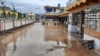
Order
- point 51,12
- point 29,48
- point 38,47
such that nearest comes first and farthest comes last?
point 29,48 < point 38,47 < point 51,12

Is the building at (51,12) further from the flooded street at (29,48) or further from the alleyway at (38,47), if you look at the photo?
the flooded street at (29,48)

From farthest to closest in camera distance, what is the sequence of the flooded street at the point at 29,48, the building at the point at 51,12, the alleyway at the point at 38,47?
the building at the point at 51,12, the alleyway at the point at 38,47, the flooded street at the point at 29,48

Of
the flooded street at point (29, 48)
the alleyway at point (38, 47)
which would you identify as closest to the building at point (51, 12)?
the alleyway at point (38, 47)

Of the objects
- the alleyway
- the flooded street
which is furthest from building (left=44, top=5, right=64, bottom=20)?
the flooded street

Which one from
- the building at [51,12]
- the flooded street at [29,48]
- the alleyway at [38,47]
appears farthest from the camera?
the building at [51,12]

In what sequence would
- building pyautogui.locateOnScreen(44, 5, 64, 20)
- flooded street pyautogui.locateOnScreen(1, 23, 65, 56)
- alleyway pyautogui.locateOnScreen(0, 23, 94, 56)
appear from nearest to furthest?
flooded street pyautogui.locateOnScreen(1, 23, 65, 56)
alleyway pyautogui.locateOnScreen(0, 23, 94, 56)
building pyautogui.locateOnScreen(44, 5, 64, 20)

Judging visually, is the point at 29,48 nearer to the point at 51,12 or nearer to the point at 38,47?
the point at 38,47

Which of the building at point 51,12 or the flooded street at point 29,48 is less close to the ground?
the building at point 51,12

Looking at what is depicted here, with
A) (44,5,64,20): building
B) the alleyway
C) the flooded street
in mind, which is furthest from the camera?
(44,5,64,20): building

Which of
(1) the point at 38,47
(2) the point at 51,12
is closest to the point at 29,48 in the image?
(1) the point at 38,47

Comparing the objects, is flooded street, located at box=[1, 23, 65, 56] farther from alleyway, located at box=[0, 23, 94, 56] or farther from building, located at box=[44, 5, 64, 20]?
building, located at box=[44, 5, 64, 20]

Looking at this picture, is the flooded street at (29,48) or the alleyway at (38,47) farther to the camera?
the alleyway at (38,47)

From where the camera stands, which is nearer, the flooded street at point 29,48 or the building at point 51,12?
the flooded street at point 29,48

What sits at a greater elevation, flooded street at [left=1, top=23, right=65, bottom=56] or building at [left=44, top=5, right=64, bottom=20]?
building at [left=44, top=5, right=64, bottom=20]
